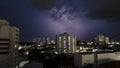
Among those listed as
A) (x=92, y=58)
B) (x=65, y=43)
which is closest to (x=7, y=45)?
(x=92, y=58)

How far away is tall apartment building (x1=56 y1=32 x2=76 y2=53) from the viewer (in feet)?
337

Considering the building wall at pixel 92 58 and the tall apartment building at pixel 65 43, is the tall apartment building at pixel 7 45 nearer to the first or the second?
the building wall at pixel 92 58

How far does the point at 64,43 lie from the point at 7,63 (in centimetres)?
5734

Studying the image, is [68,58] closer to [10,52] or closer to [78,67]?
[78,67]

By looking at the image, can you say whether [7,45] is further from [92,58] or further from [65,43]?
[65,43]

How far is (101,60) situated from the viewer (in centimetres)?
5134

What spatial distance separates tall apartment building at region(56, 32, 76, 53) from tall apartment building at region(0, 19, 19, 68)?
5406cm

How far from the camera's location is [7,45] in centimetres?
4559

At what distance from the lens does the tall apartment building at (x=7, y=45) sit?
4475 centimetres

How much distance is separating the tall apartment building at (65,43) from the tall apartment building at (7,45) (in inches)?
2128

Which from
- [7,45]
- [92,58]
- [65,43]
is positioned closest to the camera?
[7,45]

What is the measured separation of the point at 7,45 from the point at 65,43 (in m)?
59.4

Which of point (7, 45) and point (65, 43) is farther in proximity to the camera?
point (65, 43)

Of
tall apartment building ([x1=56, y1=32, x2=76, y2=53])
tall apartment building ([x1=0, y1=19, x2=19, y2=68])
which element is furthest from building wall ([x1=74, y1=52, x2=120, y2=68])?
tall apartment building ([x1=56, y1=32, x2=76, y2=53])
